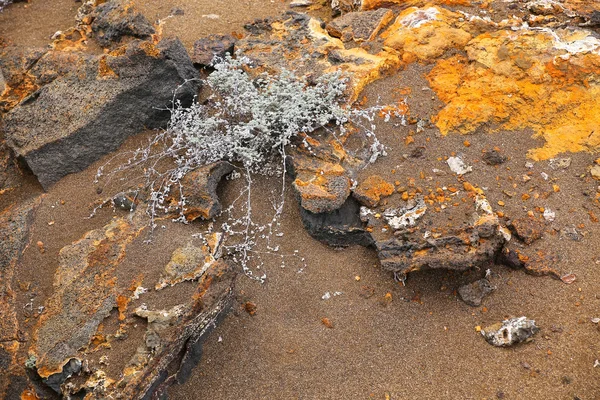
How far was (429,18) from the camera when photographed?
4.51m

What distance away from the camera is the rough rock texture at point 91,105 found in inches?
159

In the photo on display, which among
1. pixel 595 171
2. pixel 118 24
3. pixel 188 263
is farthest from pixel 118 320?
pixel 595 171

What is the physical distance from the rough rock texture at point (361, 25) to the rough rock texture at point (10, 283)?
2751 mm

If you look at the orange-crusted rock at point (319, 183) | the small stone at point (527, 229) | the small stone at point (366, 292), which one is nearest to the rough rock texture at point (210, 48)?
the orange-crusted rock at point (319, 183)

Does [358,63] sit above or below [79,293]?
above

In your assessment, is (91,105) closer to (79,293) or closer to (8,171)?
(8,171)

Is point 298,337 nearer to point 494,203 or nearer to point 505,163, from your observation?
point 494,203

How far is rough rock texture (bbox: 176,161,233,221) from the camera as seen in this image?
3549mm

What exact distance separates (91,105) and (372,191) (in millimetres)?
2239

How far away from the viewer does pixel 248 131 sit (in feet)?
12.1

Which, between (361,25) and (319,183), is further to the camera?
(361,25)

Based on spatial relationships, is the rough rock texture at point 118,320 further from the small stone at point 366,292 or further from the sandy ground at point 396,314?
the small stone at point 366,292

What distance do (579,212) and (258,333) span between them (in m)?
2.10

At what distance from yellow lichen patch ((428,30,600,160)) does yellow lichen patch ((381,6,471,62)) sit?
0.82ft
